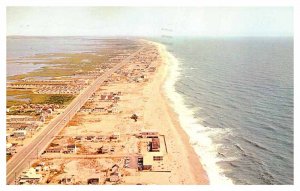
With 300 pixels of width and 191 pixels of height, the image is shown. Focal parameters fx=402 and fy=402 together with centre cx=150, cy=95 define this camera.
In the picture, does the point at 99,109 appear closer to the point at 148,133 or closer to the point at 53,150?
the point at 148,133

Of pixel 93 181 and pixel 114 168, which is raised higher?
pixel 114 168

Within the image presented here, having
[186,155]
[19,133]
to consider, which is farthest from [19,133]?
[186,155]

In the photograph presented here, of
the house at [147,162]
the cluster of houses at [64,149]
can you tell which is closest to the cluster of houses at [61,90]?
the cluster of houses at [64,149]

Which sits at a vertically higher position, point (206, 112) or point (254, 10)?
point (254, 10)

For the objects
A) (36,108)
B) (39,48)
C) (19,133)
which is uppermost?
(39,48)
